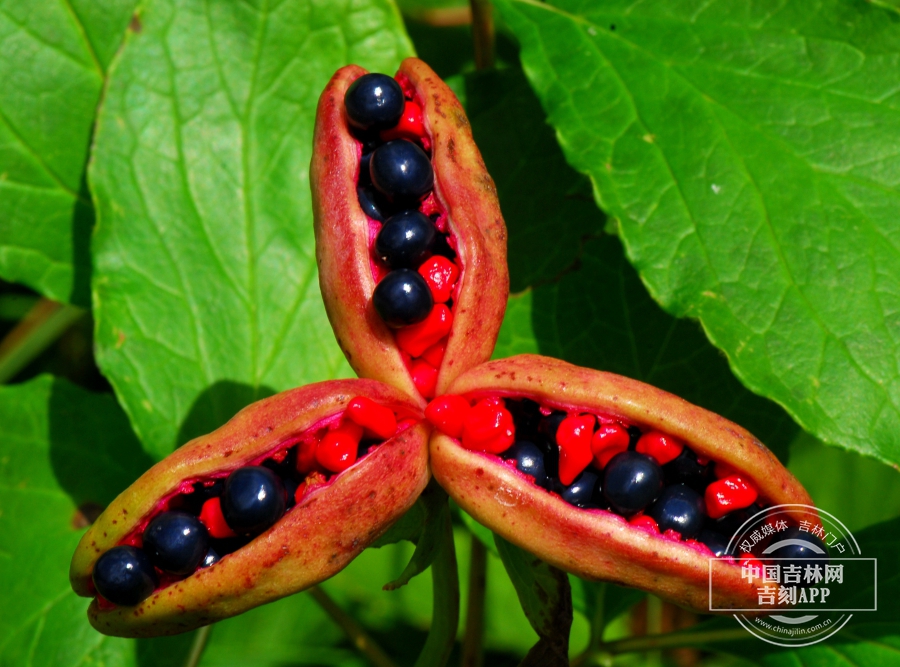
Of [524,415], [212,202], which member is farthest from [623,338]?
[212,202]

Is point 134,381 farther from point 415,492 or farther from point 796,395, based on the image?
point 796,395

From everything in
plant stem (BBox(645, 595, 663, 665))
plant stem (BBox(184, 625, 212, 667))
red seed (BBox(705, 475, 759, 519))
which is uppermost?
red seed (BBox(705, 475, 759, 519))

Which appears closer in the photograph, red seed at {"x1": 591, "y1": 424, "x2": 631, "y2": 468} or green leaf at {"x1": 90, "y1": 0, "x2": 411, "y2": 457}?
red seed at {"x1": 591, "y1": 424, "x2": 631, "y2": 468}

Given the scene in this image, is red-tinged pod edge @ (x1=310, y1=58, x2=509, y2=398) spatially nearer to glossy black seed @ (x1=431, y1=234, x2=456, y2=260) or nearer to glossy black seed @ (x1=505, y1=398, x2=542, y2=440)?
glossy black seed @ (x1=431, y1=234, x2=456, y2=260)

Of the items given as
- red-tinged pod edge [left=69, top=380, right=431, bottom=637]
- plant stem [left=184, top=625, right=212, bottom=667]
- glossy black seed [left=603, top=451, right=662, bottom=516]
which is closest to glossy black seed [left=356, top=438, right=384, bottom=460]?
red-tinged pod edge [left=69, top=380, right=431, bottom=637]

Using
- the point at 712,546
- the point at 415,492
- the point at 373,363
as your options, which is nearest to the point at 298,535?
the point at 415,492

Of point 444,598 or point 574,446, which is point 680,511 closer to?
point 574,446

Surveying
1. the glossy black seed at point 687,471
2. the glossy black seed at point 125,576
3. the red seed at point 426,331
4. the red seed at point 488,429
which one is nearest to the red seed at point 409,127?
the red seed at point 426,331

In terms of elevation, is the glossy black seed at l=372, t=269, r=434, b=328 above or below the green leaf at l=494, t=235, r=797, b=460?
above
